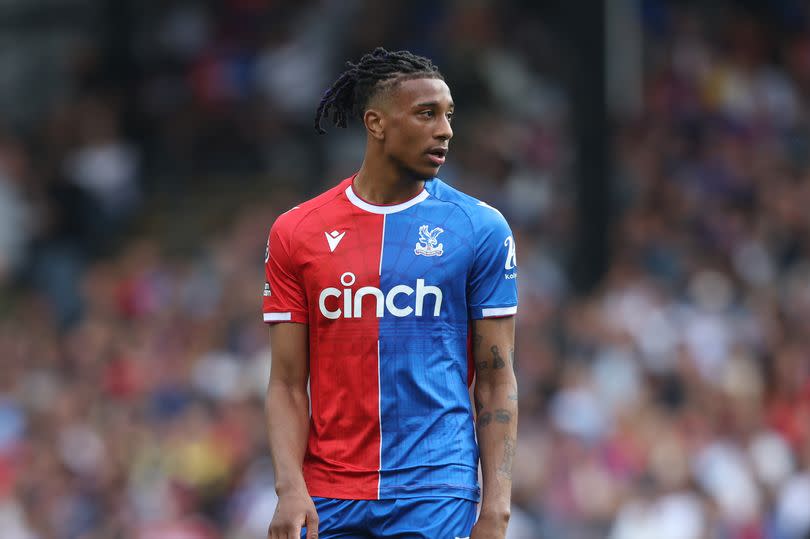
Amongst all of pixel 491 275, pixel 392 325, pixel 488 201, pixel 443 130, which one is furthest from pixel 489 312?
pixel 488 201

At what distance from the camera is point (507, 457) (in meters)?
4.88

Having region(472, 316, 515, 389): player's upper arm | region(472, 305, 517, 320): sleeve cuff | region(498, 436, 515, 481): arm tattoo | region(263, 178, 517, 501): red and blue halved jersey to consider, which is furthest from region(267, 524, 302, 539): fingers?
region(472, 305, 517, 320): sleeve cuff

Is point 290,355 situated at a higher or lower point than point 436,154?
lower

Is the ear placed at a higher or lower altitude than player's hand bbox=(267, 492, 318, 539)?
higher

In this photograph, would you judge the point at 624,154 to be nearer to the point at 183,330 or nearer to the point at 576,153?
the point at 576,153

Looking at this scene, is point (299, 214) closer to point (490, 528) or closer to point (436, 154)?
point (436, 154)

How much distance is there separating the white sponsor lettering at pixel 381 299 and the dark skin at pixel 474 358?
17cm

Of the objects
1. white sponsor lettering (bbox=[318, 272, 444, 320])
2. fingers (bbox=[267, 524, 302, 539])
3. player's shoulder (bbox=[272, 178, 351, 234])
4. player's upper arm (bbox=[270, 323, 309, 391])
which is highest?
player's shoulder (bbox=[272, 178, 351, 234])

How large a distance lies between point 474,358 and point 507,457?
1.15ft

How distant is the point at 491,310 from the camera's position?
195 inches

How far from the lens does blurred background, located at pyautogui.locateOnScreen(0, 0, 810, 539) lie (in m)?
11.2

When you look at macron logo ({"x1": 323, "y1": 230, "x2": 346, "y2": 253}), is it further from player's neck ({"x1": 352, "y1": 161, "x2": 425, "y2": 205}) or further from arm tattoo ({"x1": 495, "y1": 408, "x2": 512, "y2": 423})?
arm tattoo ({"x1": 495, "y1": 408, "x2": 512, "y2": 423})

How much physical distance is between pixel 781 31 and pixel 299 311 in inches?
499

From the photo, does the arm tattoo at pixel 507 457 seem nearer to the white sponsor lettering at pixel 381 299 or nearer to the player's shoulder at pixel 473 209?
the white sponsor lettering at pixel 381 299
